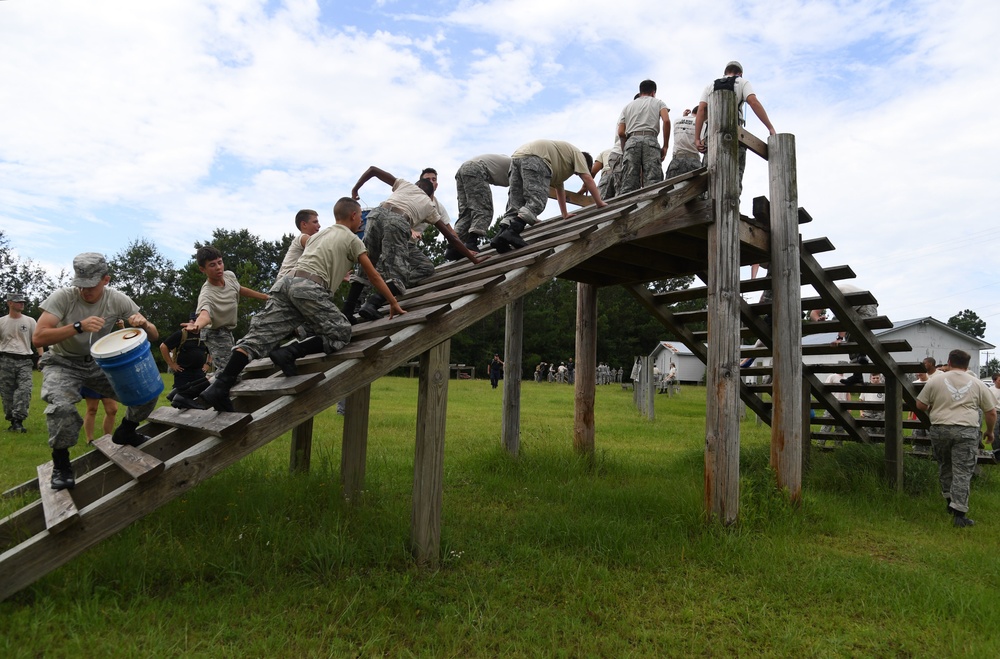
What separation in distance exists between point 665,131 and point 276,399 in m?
5.51

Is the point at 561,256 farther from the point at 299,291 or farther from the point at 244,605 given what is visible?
the point at 244,605

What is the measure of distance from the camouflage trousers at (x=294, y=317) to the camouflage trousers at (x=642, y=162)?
4.39m

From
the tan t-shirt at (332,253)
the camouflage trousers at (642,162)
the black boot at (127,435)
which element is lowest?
the black boot at (127,435)

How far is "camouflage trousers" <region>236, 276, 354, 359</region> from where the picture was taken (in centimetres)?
438

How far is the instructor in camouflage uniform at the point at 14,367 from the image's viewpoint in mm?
8930

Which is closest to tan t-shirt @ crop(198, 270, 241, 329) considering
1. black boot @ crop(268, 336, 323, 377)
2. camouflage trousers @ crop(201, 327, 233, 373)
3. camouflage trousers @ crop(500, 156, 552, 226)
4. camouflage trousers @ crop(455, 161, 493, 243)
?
camouflage trousers @ crop(201, 327, 233, 373)

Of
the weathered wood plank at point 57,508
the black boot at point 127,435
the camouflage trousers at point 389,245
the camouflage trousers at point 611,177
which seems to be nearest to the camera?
the weathered wood plank at point 57,508

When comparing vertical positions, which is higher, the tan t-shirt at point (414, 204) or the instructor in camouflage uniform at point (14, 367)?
the tan t-shirt at point (414, 204)

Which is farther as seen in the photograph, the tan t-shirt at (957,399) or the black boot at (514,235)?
the tan t-shirt at (957,399)

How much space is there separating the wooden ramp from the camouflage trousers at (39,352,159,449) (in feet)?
0.73

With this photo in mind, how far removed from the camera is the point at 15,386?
9008mm

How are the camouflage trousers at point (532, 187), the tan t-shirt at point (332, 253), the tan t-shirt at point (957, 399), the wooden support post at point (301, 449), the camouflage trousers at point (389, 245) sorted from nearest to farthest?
the tan t-shirt at point (332, 253) → the camouflage trousers at point (389, 245) → the camouflage trousers at point (532, 187) → the wooden support post at point (301, 449) → the tan t-shirt at point (957, 399)

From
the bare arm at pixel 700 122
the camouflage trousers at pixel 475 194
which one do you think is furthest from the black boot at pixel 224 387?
the bare arm at pixel 700 122

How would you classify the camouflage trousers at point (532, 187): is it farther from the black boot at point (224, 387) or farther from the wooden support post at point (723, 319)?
the black boot at point (224, 387)
